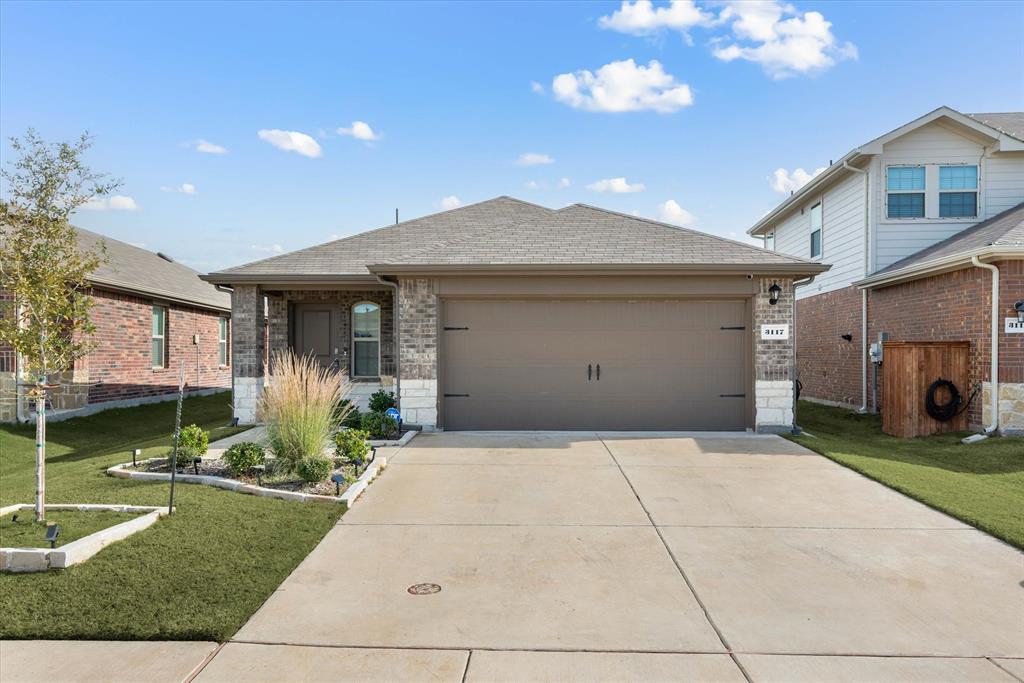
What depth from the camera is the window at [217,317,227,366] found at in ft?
66.4

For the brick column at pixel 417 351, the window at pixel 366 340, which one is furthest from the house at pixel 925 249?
the window at pixel 366 340

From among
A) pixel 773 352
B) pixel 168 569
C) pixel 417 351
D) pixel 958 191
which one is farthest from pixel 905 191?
pixel 168 569

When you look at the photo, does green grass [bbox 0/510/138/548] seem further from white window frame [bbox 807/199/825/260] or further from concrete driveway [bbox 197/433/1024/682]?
white window frame [bbox 807/199/825/260]

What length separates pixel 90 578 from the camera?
4539 mm

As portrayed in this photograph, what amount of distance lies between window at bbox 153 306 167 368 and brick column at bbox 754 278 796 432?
1418 centimetres

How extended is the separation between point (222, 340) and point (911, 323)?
60.7 ft

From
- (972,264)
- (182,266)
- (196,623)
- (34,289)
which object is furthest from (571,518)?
(182,266)

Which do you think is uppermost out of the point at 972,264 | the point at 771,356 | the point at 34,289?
the point at 972,264

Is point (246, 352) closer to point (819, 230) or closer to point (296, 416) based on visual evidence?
point (296, 416)

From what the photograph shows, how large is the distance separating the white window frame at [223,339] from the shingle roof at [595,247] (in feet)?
37.7

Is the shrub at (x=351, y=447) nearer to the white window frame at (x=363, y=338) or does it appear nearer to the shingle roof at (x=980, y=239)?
the white window frame at (x=363, y=338)

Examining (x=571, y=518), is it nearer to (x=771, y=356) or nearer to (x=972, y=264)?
(x=771, y=356)

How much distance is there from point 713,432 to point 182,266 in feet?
65.6

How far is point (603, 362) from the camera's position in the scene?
35.6 feet
